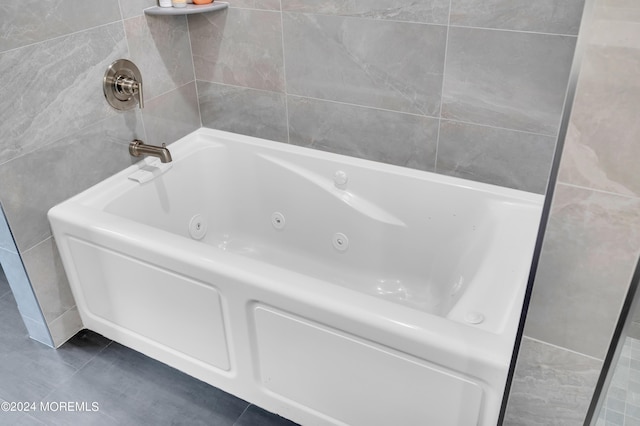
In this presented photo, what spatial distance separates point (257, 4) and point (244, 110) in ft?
1.47

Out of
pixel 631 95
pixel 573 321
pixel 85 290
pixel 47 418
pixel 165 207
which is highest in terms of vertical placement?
pixel 631 95

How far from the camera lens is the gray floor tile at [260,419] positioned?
68.1 inches

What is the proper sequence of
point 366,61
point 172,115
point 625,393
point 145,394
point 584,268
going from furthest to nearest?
point 172,115 < point 366,61 < point 145,394 < point 625,393 < point 584,268

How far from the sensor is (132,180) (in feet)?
6.80

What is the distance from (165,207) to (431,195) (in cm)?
106

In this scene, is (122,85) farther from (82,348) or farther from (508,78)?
(508,78)

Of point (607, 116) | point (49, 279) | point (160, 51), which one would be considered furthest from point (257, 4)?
point (607, 116)

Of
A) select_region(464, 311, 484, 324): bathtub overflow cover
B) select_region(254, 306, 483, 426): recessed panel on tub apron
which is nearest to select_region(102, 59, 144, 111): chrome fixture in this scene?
select_region(254, 306, 483, 426): recessed panel on tub apron

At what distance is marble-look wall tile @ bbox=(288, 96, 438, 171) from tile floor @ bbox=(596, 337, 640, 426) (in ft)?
3.21

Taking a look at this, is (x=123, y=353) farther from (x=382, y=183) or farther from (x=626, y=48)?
(x=626, y=48)

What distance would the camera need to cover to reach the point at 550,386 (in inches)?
43.7

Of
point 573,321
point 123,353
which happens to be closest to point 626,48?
point 573,321

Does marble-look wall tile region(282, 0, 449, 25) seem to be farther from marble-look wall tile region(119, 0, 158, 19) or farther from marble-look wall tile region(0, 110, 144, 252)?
marble-look wall tile region(0, 110, 144, 252)

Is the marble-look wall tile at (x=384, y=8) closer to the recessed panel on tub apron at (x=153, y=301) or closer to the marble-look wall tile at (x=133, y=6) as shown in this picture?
the marble-look wall tile at (x=133, y=6)
